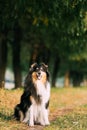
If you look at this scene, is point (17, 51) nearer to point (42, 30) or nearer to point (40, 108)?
point (42, 30)

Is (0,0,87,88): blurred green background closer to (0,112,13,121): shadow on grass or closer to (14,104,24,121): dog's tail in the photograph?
(0,112,13,121): shadow on grass

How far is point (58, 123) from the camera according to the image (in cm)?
1505

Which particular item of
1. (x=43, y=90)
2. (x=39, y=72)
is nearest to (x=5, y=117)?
(x=43, y=90)

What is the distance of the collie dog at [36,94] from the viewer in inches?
555

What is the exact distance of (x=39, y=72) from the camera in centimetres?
1398

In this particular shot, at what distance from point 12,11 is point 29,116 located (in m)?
10.9

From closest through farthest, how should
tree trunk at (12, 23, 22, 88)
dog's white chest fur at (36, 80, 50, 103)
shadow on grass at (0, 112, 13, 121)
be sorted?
dog's white chest fur at (36, 80, 50, 103)
shadow on grass at (0, 112, 13, 121)
tree trunk at (12, 23, 22, 88)

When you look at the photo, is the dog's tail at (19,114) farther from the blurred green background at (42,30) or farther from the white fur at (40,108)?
the blurred green background at (42,30)

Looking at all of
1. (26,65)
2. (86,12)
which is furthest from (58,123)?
(26,65)

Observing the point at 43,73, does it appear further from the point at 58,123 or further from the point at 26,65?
the point at 26,65

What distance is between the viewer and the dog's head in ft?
46.0

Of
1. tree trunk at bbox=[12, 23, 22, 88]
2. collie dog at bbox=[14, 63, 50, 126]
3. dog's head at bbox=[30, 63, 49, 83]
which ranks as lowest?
collie dog at bbox=[14, 63, 50, 126]

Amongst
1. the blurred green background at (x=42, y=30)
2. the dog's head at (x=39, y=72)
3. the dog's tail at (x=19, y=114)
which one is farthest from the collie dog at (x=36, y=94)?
the blurred green background at (x=42, y=30)

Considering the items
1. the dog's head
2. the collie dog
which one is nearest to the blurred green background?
the dog's head
